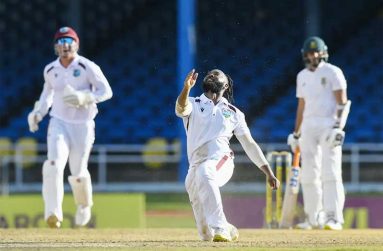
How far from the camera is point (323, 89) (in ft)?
46.4

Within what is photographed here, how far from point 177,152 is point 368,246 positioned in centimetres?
1346

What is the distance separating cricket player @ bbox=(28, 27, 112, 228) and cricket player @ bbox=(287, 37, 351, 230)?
2.29 metres

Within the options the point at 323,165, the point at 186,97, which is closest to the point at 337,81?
the point at 323,165

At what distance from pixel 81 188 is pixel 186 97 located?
408 cm

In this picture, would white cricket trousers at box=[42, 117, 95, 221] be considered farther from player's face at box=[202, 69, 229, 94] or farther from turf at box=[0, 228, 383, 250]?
player's face at box=[202, 69, 229, 94]

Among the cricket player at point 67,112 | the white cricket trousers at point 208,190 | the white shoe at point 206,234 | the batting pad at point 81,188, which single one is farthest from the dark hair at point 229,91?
the batting pad at point 81,188

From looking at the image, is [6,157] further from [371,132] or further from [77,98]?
[77,98]

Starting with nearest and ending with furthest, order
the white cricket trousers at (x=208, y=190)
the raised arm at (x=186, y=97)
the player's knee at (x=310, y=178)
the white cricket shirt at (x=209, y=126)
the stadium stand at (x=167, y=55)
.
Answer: the raised arm at (x=186, y=97) < the white cricket trousers at (x=208, y=190) < the white cricket shirt at (x=209, y=126) < the player's knee at (x=310, y=178) < the stadium stand at (x=167, y=55)

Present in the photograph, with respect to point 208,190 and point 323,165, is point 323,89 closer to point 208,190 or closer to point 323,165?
point 323,165

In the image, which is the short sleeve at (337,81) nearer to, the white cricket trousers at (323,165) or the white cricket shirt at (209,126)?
the white cricket trousers at (323,165)

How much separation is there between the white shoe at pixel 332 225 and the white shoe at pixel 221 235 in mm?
3462

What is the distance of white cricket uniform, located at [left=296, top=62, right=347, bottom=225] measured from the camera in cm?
1412

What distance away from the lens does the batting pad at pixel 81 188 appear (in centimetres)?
1402

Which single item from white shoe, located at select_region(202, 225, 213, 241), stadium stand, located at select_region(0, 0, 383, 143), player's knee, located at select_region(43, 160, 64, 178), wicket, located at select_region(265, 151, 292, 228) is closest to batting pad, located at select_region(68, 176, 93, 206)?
player's knee, located at select_region(43, 160, 64, 178)
